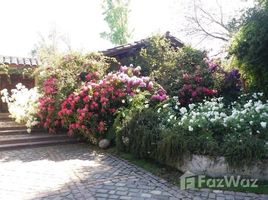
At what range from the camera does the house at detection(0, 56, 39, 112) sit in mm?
14187

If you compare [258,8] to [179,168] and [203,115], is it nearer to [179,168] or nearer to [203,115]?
[203,115]

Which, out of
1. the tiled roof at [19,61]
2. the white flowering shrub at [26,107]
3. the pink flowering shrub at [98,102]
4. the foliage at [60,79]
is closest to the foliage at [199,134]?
the pink flowering shrub at [98,102]

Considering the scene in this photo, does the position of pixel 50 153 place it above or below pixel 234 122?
below

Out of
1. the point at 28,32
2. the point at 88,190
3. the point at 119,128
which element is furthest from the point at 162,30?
the point at 28,32

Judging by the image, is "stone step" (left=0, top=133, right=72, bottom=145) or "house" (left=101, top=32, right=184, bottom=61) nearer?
"stone step" (left=0, top=133, right=72, bottom=145)

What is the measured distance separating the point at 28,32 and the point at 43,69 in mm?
29020

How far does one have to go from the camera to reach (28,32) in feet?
126

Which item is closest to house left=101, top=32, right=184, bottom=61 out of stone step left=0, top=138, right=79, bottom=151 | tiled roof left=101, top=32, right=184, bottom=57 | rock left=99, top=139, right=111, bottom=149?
tiled roof left=101, top=32, right=184, bottom=57

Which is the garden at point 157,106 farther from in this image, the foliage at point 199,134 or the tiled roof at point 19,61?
the tiled roof at point 19,61

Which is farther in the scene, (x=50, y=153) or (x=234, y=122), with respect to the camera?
(x=50, y=153)

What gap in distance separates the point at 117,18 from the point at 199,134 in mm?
24002

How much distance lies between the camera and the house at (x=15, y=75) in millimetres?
14187

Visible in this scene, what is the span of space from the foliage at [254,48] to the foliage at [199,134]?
1973 millimetres

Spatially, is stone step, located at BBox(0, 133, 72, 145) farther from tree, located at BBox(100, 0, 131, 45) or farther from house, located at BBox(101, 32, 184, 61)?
tree, located at BBox(100, 0, 131, 45)
